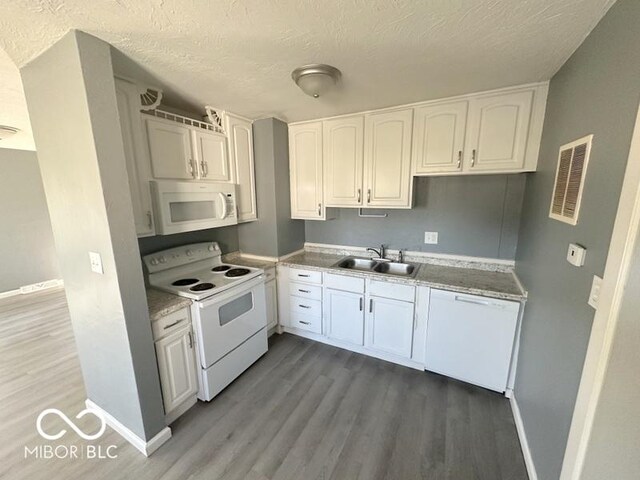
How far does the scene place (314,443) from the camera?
1671 millimetres

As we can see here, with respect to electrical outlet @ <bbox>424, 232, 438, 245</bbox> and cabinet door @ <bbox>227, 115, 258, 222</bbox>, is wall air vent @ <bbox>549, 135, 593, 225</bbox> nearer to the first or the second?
electrical outlet @ <bbox>424, 232, 438, 245</bbox>

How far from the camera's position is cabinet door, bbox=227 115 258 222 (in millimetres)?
2441

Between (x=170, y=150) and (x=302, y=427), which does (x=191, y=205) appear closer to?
(x=170, y=150)

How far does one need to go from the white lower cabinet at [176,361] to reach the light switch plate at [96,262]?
45 centimetres

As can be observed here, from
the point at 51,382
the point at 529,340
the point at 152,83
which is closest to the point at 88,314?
the point at 51,382

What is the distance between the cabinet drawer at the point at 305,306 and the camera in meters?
2.68

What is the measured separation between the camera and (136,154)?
171 cm

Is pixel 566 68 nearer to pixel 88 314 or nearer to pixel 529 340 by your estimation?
pixel 529 340

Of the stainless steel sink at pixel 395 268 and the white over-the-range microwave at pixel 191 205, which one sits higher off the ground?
the white over-the-range microwave at pixel 191 205

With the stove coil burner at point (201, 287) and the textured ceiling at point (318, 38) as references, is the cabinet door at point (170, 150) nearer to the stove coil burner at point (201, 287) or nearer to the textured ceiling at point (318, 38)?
the textured ceiling at point (318, 38)

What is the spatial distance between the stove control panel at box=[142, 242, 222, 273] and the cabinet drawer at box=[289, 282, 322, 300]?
85 cm

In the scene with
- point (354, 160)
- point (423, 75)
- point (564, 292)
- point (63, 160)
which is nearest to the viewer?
point (564, 292)

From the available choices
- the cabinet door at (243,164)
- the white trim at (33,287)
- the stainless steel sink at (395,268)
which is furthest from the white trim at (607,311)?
the white trim at (33,287)

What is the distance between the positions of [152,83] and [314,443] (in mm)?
2651
